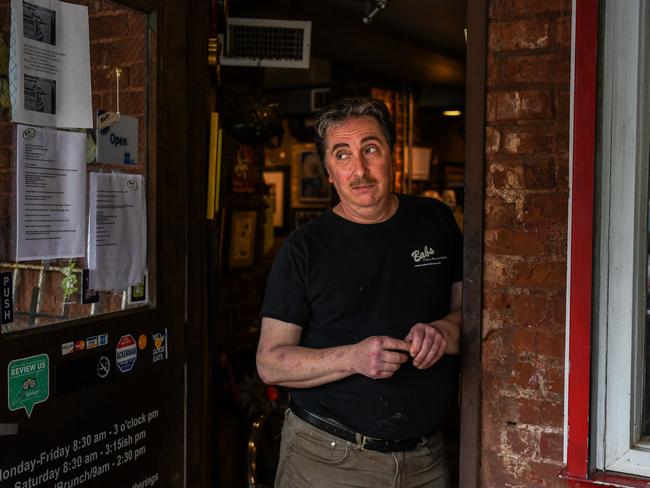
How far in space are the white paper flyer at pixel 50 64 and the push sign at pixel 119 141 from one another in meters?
0.09

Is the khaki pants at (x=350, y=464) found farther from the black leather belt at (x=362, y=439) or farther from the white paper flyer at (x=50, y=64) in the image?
the white paper flyer at (x=50, y=64)

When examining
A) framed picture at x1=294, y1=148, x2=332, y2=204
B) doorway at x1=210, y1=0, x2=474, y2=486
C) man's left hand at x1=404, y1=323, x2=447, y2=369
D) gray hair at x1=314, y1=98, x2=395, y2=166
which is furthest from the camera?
framed picture at x1=294, y1=148, x2=332, y2=204

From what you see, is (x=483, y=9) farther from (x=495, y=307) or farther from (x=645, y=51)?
(x=495, y=307)

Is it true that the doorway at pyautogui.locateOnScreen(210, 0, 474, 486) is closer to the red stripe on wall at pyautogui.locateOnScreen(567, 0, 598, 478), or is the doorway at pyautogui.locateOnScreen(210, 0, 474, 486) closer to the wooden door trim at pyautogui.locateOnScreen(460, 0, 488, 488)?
the wooden door trim at pyautogui.locateOnScreen(460, 0, 488, 488)

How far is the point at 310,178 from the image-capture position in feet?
28.8

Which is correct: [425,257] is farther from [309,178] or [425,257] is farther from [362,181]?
[309,178]

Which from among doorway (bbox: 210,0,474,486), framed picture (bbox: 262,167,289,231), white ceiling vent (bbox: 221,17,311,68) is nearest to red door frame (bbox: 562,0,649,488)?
doorway (bbox: 210,0,474,486)

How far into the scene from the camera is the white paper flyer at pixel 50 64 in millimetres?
1884

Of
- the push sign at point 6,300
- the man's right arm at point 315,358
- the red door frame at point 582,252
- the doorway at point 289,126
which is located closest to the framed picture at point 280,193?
the doorway at point 289,126

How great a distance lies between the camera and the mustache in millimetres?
2105

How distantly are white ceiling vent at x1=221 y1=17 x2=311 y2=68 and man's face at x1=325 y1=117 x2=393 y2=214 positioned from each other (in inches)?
72.8

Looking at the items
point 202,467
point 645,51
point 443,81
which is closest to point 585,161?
point 645,51

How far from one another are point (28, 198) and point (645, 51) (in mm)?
1532

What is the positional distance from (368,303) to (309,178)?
6.76m
